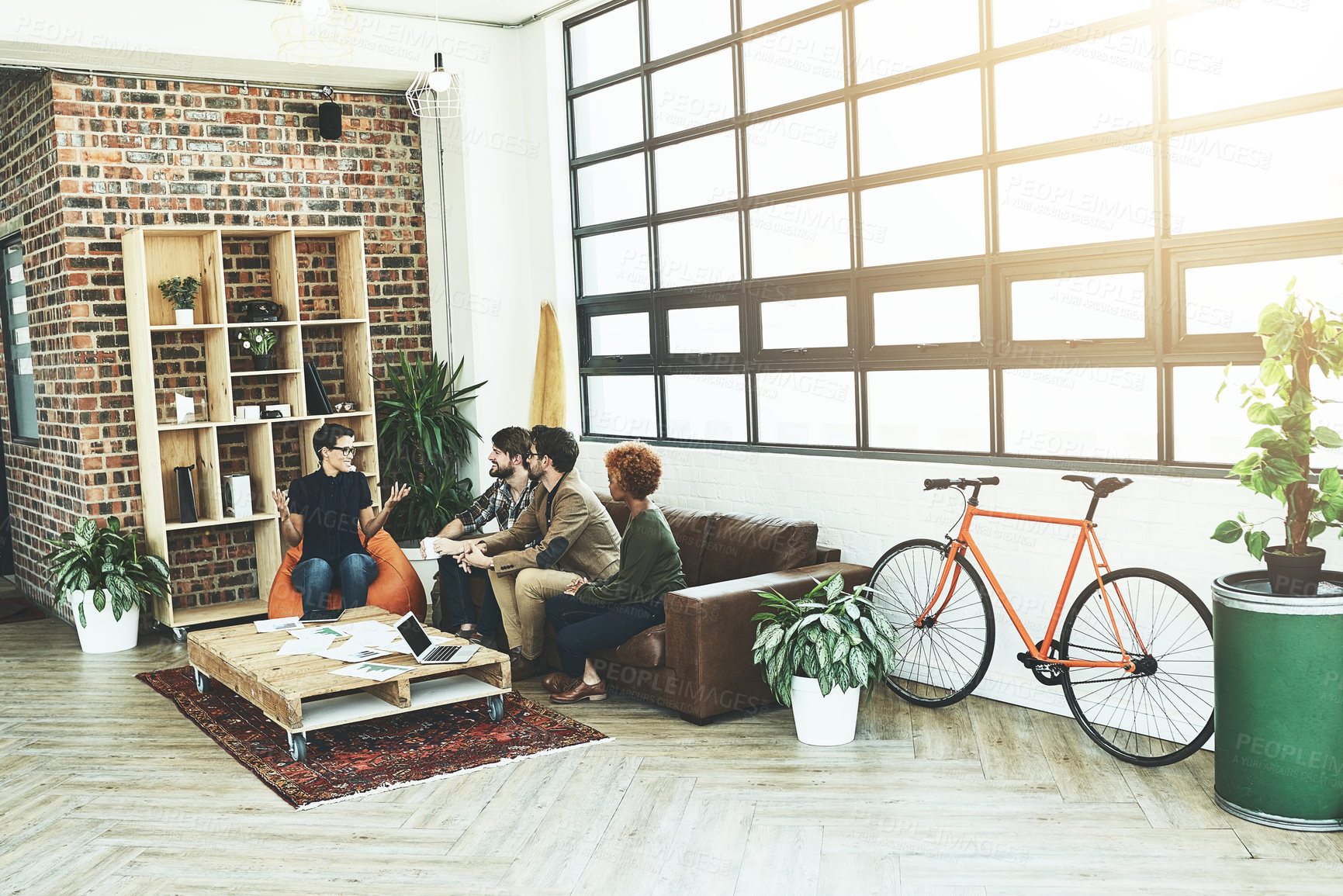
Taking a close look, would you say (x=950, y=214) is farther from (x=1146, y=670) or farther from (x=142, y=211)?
(x=142, y=211)

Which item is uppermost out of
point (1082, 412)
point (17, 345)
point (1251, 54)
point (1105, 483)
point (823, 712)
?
point (1251, 54)

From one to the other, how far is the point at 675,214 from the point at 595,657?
265 centimetres

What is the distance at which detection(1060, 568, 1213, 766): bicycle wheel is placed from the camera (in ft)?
13.5

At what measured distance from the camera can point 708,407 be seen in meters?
6.53

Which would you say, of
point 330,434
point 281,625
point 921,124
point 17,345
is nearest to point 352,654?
point 281,625

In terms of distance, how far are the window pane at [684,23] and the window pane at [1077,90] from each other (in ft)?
6.10

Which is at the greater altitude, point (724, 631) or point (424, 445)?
point (424, 445)

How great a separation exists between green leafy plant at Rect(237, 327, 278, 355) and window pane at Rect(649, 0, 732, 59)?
8.92 ft

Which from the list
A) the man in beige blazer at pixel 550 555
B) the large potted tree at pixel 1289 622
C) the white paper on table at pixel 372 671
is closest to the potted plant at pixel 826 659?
the man in beige blazer at pixel 550 555

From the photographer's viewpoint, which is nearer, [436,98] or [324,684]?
[324,684]

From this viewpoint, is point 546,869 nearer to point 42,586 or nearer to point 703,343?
point 703,343

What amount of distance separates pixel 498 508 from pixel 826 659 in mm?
2366

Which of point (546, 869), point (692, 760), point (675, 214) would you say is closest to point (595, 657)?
point (692, 760)

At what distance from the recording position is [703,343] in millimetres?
6512
